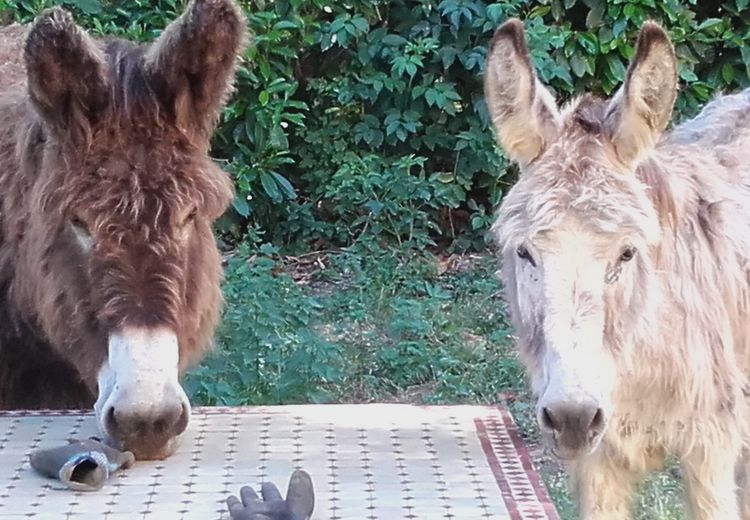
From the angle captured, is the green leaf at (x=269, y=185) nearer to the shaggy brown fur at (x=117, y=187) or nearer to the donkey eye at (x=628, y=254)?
the shaggy brown fur at (x=117, y=187)

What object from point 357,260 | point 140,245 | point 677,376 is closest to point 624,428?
point 677,376

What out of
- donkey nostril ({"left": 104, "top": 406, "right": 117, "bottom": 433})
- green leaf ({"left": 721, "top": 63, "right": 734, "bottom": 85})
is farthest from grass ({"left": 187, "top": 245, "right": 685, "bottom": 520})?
donkey nostril ({"left": 104, "top": 406, "right": 117, "bottom": 433})

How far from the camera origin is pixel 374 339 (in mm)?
5805

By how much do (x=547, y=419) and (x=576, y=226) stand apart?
0.45m

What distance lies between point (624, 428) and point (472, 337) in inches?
111

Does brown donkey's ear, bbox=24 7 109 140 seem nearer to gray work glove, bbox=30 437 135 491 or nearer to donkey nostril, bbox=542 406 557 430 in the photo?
gray work glove, bbox=30 437 135 491

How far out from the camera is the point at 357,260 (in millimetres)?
6668

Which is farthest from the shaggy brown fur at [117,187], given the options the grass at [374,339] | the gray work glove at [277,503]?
the grass at [374,339]

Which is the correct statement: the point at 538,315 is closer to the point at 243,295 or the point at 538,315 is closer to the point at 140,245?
the point at 140,245

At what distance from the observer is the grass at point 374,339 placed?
4.84 metres

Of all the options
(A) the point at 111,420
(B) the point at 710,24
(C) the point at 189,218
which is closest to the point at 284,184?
(B) the point at 710,24

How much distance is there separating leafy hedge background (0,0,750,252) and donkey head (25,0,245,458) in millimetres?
3719

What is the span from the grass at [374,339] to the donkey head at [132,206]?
2030mm

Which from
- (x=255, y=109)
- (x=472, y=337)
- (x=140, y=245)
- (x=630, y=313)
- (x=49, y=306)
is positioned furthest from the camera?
(x=255, y=109)
